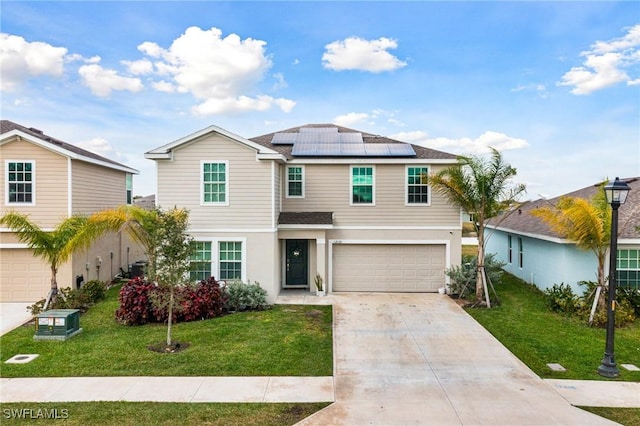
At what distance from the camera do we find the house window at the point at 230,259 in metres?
14.5

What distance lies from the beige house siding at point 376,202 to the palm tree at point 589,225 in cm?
411

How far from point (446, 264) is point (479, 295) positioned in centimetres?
222

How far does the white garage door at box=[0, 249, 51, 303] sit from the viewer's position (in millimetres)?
14438

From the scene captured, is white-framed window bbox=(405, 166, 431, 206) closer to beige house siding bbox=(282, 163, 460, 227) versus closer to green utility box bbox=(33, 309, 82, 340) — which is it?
beige house siding bbox=(282, 163, 460, 227)

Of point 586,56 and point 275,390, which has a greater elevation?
point 586,56

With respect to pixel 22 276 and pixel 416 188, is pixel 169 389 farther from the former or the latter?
pixel 416 188

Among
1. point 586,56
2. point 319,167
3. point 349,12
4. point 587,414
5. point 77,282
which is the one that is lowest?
point 587,414

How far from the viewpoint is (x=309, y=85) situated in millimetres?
20906

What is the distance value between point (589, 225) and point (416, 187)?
6188 mm

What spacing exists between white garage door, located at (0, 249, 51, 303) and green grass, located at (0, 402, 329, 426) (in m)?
8.83

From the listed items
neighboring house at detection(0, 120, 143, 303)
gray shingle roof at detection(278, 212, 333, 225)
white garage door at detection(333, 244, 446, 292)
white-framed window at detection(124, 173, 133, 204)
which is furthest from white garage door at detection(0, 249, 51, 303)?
white garage door at detection(333, 244, 446, 292)

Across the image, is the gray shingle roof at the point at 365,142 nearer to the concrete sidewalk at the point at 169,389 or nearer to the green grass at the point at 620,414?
the concrete sidewalk at the point at 169,389

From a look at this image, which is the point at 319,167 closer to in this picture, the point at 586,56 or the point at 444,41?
the point at 444,41

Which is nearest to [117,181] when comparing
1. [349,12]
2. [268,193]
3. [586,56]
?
[268,193]
